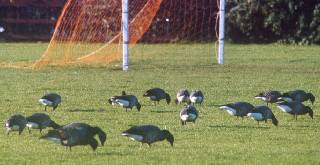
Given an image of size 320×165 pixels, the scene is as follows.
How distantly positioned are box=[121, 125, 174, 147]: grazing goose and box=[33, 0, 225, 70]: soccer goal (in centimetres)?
1221

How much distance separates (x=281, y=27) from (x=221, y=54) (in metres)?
11.0

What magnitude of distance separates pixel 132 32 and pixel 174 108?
11.4m

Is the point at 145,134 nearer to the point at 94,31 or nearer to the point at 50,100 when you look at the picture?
the point at 50,100

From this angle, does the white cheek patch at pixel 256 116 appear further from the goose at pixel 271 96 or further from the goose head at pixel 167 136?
the goose head at pixel 167 136

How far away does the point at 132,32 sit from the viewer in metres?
26.9

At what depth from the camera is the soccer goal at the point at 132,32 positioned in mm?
25969

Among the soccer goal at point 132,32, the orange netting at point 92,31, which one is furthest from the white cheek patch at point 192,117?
the orange netting at point 92,31

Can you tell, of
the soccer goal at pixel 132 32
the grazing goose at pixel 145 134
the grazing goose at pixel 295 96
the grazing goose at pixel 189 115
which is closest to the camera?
the grazing goose at pixel 145 134

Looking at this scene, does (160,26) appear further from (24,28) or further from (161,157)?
(161,157)

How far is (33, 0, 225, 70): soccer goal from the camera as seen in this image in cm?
2597

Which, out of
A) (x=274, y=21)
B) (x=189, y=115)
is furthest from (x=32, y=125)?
(x=274, y=21)

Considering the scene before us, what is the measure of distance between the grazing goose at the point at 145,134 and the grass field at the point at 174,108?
0.48 ft

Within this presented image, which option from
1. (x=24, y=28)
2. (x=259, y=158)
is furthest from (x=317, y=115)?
(x=24, y=28)

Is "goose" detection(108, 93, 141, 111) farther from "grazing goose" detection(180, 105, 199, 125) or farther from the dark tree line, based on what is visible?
the dark tree line
